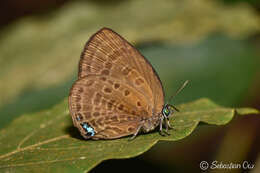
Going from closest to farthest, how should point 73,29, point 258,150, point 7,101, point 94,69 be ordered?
point 94,69 < point 258,150 < point 7,101 < point 73,29

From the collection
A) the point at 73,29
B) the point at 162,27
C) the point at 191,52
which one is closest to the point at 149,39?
the point at 162,27

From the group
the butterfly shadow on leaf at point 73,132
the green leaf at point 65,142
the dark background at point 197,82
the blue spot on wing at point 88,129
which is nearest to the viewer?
the green leaf at point 65,142

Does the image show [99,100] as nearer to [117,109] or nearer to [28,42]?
[117,109]

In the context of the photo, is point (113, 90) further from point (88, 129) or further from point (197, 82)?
point (197, 82)

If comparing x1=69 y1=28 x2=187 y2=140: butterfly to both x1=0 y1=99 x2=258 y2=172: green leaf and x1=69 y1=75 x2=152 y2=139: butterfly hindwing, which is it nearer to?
x1=69 y1=75 x2=152 y2=139: butterfly hindwing

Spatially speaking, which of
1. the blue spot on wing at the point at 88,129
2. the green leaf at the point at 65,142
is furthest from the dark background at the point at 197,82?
the blue spot on wing at the point at 88,129

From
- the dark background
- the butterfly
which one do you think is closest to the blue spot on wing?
the butterfly

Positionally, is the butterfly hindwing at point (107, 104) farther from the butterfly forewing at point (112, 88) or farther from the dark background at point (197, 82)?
the dark background at point (197, 82)
